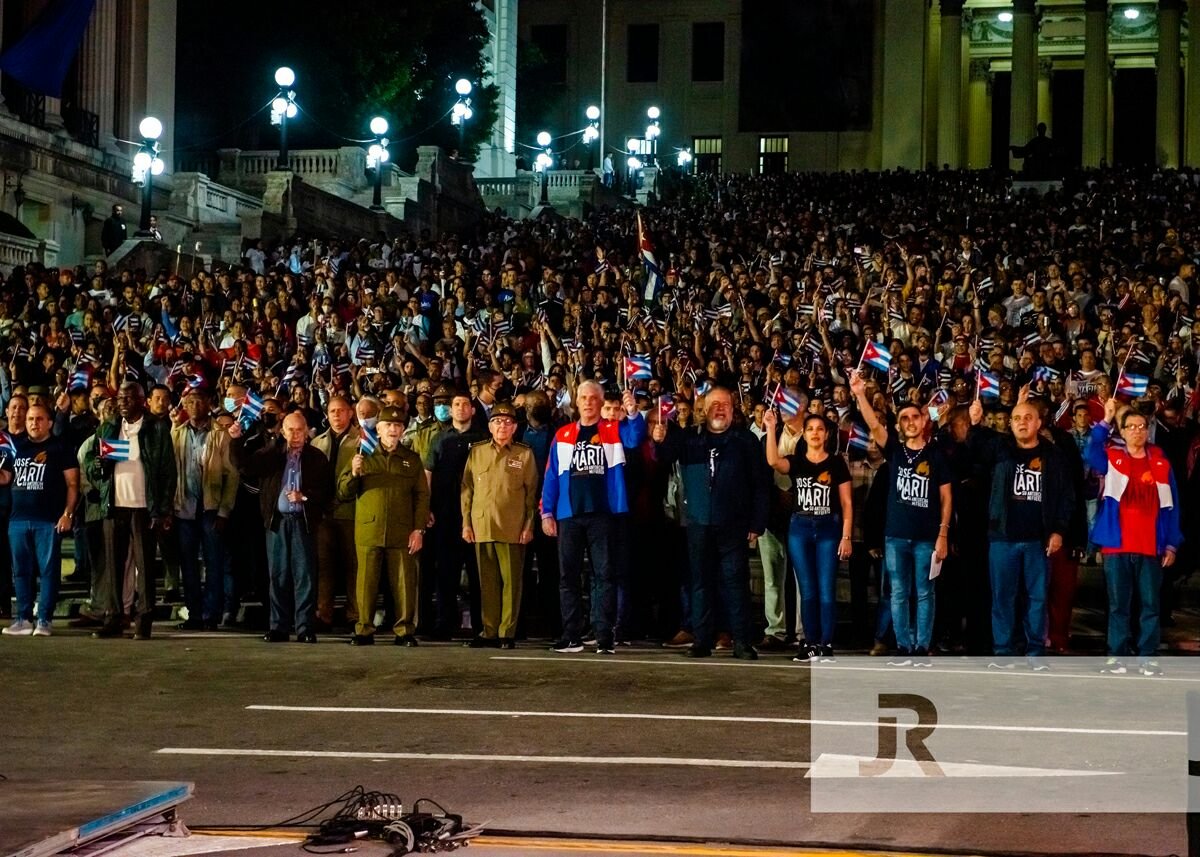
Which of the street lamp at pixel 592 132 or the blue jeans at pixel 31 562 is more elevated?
the street lamp at pixel 592 132

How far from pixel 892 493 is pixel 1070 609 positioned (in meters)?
1.77

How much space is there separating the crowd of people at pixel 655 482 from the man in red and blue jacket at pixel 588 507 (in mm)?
22

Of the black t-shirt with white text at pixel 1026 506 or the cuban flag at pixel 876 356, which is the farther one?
the cuban flag at pixel 876 356

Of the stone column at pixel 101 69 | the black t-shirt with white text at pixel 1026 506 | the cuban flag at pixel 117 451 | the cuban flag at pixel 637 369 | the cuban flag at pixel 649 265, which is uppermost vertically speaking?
the stone column at pixel 101 69

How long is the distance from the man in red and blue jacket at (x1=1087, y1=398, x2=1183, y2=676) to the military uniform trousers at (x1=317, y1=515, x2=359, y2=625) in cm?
574

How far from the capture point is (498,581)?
13703 millimetres

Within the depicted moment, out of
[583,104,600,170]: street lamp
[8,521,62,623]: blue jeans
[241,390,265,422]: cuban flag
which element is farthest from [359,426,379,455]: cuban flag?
[583,104,600,170]: street lamp

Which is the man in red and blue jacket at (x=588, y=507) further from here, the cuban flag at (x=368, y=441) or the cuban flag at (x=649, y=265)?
the cuban flag at (x=649, y=265)

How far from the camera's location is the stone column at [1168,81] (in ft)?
243

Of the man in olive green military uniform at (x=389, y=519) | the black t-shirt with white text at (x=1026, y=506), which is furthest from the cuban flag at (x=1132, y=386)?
the man in olive green military uniform at (x=389, y=519)

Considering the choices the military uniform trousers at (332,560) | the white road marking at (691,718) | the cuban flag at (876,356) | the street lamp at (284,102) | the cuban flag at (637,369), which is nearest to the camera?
the white road marking at (691,718)

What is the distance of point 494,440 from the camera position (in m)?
13.7

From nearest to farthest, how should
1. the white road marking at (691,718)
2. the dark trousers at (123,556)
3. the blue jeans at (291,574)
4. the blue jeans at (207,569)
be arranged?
1. the white road marking at (691,718)
2. the blue jeans at (291,574)
3. the dark trousers at (123,556)
4. the blue jeans at (207,569)

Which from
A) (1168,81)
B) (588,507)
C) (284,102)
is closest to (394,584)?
(588,507)
